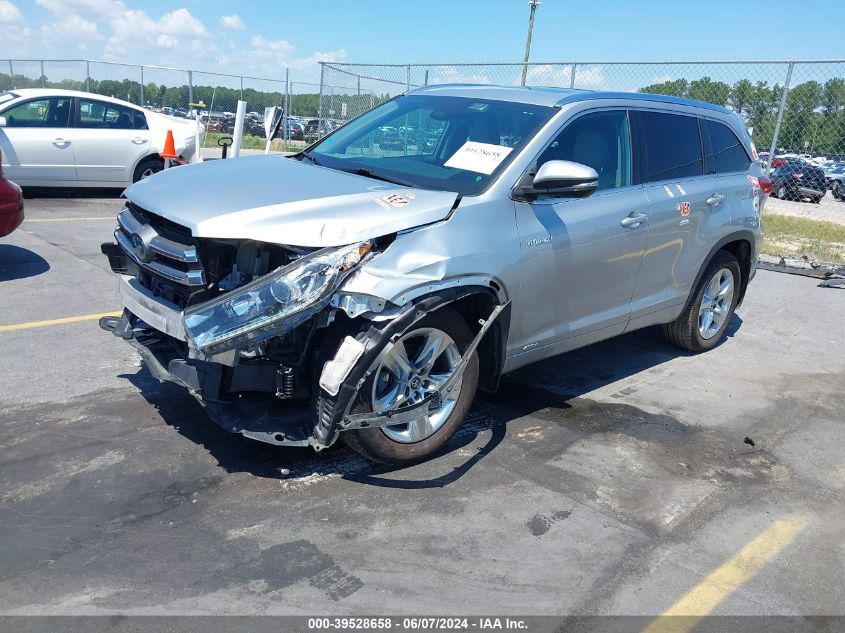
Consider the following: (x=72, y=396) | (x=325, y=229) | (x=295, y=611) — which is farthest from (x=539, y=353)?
(x=72, y=396)

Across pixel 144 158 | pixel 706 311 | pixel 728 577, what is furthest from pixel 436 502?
pixel 144 158

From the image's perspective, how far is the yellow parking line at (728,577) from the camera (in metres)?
3.03

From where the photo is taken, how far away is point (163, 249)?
12.5 ft

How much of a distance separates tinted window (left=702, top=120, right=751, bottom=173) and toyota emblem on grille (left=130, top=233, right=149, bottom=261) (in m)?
4.30

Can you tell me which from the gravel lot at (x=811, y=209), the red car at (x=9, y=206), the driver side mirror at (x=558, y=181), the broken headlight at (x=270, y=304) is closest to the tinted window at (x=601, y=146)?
the driver side mirror at (x=558, y=181)

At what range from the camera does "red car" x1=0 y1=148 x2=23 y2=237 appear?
7133mm

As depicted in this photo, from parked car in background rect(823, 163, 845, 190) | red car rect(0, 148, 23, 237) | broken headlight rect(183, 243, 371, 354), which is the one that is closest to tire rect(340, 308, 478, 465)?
broken headlight rect(183, 243, 371, 354)

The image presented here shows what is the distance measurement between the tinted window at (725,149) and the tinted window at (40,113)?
9.70 m

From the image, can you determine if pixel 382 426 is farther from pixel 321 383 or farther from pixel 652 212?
pixel 652 212

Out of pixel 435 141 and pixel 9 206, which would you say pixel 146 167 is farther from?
pixel 435 141

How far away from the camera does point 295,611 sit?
2.90m

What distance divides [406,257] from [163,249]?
122cm

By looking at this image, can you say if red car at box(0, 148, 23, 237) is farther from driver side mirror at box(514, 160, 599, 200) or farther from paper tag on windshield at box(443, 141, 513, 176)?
driver side mirror at box(514, 160, 599, 200)

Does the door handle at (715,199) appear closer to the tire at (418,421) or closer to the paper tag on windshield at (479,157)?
the paper tag on windshield at (479,157)
